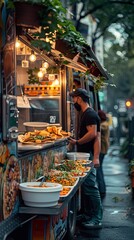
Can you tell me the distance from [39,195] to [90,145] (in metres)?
3.03

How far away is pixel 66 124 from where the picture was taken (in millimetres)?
8195

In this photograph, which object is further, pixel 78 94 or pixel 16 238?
pixel 78 94

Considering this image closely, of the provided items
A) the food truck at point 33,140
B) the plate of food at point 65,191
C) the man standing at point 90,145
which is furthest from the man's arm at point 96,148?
the plate of food at point 65,191

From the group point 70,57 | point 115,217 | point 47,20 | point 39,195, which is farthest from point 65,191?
point 115,217

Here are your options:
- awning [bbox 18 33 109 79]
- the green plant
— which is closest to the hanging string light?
awning [bbox 18 33 109 79]

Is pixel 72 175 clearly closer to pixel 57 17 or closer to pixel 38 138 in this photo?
pixel 38 138

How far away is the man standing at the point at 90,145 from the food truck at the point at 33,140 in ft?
0.86

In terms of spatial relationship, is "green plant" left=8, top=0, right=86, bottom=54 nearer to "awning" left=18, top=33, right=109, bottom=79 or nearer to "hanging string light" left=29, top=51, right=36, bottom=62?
"awning" left=18, top=33, right=109, bottom=79

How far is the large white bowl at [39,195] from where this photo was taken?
440cm

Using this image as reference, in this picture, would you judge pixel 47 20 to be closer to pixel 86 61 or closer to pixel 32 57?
pixel 86 61

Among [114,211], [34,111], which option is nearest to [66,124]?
[34,111]

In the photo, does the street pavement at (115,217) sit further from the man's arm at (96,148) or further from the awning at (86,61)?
the awning at (86,61)

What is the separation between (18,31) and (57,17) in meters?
0.51

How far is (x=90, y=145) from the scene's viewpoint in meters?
7.36
